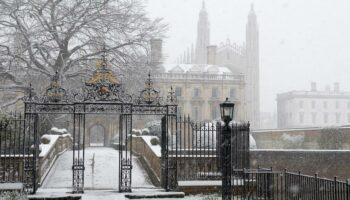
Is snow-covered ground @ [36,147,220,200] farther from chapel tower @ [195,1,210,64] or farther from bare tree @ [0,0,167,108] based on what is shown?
chapel tower @ [195,1,210,64]

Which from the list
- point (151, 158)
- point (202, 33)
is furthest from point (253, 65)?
point (151, 158)

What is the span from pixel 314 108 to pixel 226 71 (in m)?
29.4

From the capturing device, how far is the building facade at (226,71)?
69.0 meters

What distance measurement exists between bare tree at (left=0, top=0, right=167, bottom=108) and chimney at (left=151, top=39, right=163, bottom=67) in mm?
727

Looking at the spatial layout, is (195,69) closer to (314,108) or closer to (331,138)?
(314,108)

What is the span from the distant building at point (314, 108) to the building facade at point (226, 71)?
20.2ft

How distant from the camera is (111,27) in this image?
2475 cm

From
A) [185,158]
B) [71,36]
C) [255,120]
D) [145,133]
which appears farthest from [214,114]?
[185,158]

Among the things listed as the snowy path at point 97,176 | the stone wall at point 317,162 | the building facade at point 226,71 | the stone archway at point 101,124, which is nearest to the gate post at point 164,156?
the snowy path at point 97,176

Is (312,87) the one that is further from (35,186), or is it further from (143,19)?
(35,186)

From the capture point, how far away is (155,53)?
27078mm

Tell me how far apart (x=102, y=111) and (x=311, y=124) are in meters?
85.2

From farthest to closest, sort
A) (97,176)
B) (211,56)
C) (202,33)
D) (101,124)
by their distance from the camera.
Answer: (202,33)
(211,56)
(101,124)
(97,176)

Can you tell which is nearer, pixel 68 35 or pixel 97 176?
pixel 97 176
